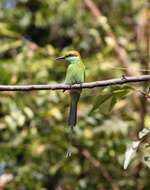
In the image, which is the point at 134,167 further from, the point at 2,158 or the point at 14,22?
the point at 14,22

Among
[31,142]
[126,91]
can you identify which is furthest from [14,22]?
[126,91]

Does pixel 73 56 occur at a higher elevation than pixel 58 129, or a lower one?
higher

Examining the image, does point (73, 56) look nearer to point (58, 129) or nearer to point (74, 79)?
point (74, 79)

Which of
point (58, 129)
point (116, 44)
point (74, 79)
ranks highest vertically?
point (116, 44)

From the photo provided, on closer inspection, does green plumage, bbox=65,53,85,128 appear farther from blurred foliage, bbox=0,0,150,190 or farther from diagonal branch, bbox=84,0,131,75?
diagonal branch, bbox=84,0,131,75

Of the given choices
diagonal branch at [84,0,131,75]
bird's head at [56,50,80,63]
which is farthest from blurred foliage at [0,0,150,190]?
bird's head at [56,50,80,63]

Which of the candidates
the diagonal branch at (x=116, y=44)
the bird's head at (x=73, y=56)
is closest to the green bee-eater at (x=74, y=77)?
the bird's head at (x=73, y=56)

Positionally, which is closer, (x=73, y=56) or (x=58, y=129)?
(x=73, y=56)

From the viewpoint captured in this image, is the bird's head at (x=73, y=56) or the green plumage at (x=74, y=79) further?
the bird's head at (x=73, y=56)

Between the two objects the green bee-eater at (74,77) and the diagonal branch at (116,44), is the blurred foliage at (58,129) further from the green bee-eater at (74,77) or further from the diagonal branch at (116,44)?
the green bee-eater at (74,77)

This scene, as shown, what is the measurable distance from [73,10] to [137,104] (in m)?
0.87

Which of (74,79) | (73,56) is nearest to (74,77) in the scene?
(74,79)

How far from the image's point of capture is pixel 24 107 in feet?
12.4

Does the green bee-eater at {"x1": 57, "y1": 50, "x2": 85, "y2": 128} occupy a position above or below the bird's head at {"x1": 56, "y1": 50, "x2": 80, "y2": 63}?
below
